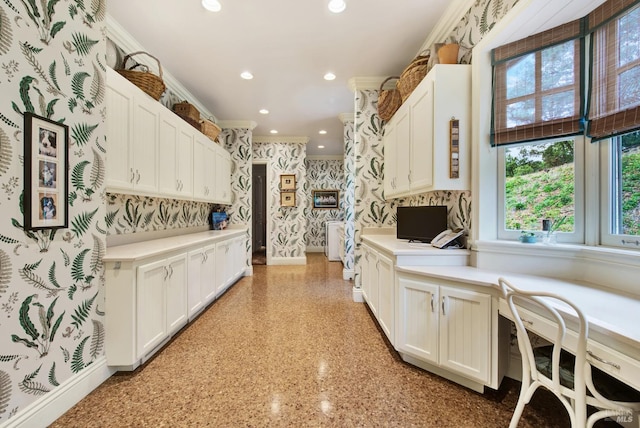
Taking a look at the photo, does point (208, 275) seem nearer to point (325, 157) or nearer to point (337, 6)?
point (337, 6)

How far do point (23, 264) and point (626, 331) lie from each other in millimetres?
2577

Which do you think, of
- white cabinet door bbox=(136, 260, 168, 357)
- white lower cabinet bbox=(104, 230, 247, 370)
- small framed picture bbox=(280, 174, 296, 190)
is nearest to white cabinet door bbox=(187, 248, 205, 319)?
white lower cabinet bbox=(104, 230, 247, 370)

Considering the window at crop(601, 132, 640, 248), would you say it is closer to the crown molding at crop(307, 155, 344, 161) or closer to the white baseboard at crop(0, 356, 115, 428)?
the white baseboard at crop(0, 356, 115, 428)

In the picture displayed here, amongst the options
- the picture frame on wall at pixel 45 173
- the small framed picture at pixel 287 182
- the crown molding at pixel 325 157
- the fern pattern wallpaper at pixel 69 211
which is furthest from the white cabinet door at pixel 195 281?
the crown molding at pixel 325 157

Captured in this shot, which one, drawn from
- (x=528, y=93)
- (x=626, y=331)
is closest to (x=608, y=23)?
(x=528, y=93)

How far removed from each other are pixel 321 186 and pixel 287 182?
1.82 meters

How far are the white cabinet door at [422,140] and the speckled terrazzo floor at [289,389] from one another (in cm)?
145

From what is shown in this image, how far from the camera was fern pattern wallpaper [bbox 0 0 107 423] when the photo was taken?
3.99ft

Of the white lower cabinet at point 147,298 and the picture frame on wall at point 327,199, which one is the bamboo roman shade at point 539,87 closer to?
the white lower cabinet at point 147,298

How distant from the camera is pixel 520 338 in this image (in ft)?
3.95

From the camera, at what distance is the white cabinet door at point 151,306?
1824 mm

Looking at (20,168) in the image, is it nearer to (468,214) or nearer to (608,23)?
(468,214)

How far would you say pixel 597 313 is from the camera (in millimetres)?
1052

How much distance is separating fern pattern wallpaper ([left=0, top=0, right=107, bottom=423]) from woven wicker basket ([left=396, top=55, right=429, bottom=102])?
2.40 metres
